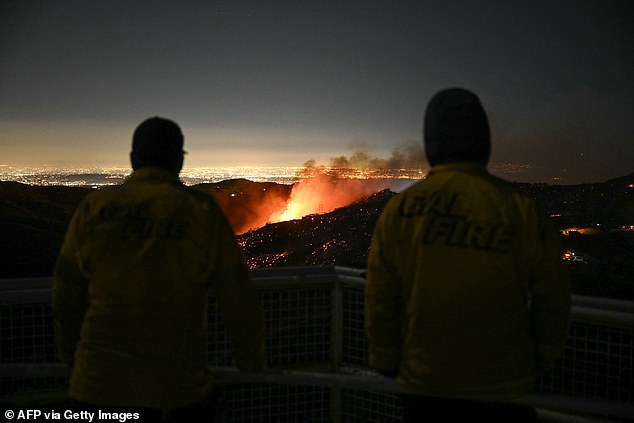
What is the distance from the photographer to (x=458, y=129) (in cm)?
213

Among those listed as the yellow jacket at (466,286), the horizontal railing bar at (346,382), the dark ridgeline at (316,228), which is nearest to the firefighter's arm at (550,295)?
the yellow jacket at (466,286)

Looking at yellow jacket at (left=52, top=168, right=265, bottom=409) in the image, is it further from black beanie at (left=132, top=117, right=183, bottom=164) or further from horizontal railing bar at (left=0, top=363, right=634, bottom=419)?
horizontal railing bar at (left=0, top=363, right=634, bottom=419)

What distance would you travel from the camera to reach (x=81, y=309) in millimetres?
2439

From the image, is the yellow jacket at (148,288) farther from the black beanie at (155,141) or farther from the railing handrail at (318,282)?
the railing handrail at (318,282)

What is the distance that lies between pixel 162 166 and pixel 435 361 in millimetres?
1542

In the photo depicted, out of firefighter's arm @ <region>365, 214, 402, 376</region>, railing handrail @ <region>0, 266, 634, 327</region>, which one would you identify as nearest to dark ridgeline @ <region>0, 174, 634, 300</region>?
railing handrail @ <region>0, 266, 634, 327</region>

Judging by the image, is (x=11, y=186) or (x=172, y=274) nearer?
(x=172, y=274)

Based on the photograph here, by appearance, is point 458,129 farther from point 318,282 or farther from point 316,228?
point 316,228

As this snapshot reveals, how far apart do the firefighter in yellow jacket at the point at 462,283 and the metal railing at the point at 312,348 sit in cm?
105

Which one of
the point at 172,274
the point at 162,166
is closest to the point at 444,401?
the point at 172,274

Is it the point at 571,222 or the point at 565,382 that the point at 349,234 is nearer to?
the point at 571,222

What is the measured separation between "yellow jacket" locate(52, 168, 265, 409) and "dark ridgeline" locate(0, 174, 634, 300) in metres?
18.8

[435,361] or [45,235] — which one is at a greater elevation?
[435,361]

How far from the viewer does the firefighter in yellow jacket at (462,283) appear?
200 centimetres
